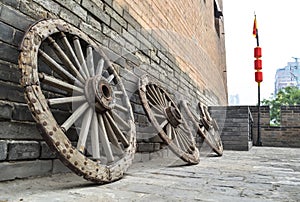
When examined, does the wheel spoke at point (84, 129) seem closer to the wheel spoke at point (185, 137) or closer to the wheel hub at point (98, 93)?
the wheel hub at point (98, 93)

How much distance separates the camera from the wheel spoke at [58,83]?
1284mm

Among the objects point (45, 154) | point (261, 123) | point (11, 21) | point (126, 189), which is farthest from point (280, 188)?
point (261, 123)

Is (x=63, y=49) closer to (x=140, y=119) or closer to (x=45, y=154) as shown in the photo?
(x=45, y=154)

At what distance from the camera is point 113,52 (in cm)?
215

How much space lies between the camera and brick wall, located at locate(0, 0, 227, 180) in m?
1.25

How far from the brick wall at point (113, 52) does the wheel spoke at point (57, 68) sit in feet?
0.47

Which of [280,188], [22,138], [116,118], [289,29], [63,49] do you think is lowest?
[280,188]

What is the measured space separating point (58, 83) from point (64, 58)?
198 mm

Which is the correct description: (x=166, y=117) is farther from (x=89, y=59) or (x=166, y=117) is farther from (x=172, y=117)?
(x=89, y=59)

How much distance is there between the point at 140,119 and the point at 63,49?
1240 millimetres

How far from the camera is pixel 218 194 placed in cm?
121

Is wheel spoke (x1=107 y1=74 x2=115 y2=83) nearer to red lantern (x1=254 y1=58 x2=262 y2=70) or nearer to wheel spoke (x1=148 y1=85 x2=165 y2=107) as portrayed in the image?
wheel spoke (x1=148 y1=85 x2=165 y2=107)

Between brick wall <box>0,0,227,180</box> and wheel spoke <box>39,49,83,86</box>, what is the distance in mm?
145

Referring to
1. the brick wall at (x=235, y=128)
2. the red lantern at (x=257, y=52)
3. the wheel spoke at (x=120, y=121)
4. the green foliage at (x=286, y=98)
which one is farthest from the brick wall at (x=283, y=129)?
the green foliage at (x=286, y=98)
